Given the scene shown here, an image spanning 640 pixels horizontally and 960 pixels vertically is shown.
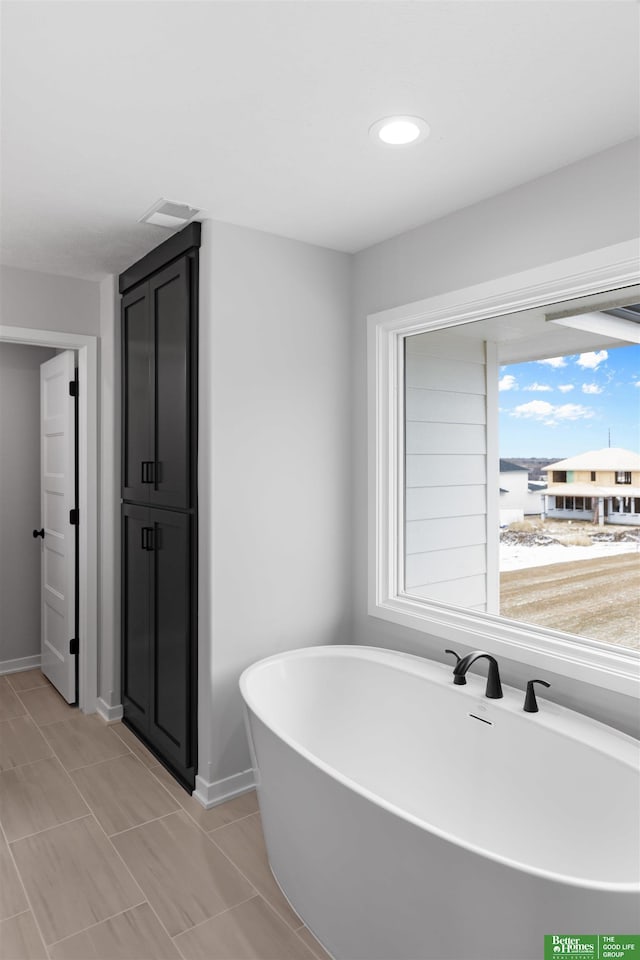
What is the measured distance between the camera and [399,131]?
1906 millimetres

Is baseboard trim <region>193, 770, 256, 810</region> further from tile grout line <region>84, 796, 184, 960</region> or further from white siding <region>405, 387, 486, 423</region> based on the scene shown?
white siding <region>405, 387, 486, 423</region>

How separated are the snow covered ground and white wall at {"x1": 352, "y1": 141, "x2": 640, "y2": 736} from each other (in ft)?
1.44

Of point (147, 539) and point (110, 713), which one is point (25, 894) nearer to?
point (110, 713)

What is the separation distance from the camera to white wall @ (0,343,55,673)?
13.8ft

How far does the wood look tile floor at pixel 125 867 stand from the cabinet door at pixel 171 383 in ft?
4.18

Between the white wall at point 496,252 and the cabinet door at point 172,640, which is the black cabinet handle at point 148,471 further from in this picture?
the white wall at point 496,252

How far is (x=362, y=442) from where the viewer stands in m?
3.08

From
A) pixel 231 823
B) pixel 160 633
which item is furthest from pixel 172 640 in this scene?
pixel 231 823

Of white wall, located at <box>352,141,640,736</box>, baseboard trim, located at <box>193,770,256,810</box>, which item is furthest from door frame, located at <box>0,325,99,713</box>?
white wall, located at <box>352,141,640,736</box>

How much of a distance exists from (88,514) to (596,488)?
2622 millimetres

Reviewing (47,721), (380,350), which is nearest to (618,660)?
(380,350)

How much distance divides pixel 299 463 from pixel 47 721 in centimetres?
206

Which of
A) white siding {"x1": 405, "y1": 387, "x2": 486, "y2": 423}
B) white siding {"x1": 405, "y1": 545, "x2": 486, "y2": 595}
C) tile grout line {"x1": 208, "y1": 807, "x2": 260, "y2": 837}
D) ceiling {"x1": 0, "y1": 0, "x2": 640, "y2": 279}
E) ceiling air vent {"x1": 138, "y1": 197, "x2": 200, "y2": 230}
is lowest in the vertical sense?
tile grout line {"x1": 208, "y1": 807, "x2": 260, "y2": 837}

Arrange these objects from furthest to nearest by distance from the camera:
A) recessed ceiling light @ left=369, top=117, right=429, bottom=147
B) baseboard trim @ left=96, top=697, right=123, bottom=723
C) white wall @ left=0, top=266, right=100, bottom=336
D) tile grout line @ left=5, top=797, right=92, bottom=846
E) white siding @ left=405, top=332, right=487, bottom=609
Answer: baseboard trim @ left=96, top=697, right=123, bottom=723
white wall @ left=0, top=266, right=100, bottom=336
white siding @ left=405, top=332, right=487, bottom=609
tile grout line @ left=5, top=797, right=92, bottom=846
recessed ceiling light @ left=369, top=117, right=429, bottom=147
